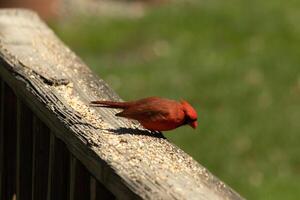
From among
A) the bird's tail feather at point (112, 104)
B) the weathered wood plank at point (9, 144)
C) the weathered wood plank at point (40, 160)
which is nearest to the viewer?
the bird's tail feather at point (112, 104)

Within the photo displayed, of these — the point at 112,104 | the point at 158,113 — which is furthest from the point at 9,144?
the point at 158,113

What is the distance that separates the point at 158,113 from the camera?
2.46m

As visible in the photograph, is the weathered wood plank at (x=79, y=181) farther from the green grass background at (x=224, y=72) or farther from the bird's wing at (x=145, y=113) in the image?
the green grass background at (x=224, y=72)

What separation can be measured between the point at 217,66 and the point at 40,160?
18.4 feet

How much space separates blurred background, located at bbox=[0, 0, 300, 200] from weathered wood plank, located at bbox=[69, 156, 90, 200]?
3.40 m

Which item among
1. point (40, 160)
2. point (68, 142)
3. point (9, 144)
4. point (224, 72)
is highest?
point (68, 142)

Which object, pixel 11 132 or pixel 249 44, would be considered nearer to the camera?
pixel 11 132

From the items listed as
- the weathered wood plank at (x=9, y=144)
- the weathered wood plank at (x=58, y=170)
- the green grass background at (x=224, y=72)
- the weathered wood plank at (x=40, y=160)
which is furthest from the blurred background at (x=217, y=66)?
the weathered wood plank at (x=58, y=170)

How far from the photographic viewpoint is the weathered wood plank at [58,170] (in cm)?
254

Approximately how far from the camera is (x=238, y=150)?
641cm

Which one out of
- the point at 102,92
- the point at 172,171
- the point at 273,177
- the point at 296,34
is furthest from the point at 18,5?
the point at 172,171

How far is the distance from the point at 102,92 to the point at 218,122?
13.7 ft

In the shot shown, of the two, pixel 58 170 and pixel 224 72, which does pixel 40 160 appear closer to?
pixel 58 170

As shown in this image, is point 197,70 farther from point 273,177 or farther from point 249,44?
point 273,177
